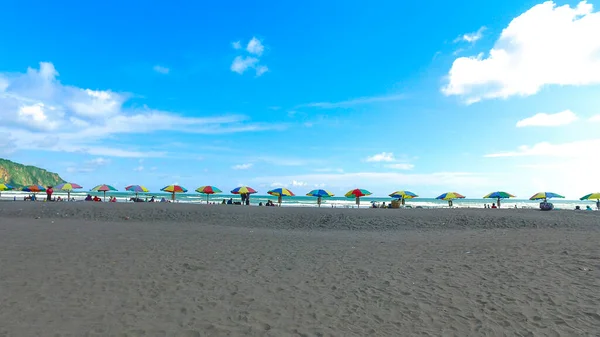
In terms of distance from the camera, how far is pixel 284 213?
25.2m

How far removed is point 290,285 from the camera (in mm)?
8578

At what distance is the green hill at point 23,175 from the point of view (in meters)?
125

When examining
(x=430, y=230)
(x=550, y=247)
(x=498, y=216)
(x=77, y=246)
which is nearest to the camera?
(x=77, y=246)

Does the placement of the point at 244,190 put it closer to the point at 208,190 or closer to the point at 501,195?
the point at 208,190

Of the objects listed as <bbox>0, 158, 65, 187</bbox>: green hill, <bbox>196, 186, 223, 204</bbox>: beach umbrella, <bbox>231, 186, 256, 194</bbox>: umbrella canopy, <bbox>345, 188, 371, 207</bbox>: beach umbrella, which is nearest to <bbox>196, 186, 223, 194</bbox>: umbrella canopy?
<bbox>196, 186, 223, 204</bbox>: beach umbrella

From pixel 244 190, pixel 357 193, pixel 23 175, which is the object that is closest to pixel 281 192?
→ pixel 244 190

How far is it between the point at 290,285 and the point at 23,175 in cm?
16833

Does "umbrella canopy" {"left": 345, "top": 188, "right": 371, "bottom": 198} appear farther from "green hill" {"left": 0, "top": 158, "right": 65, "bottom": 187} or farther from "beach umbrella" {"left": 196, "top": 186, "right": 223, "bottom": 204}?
"green hill" {"left": 0, "top": 158, "right": 65, "bottom": 187}

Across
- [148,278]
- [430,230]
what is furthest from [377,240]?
[148,278]

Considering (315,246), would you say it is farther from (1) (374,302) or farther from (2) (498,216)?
(2) (498,216)

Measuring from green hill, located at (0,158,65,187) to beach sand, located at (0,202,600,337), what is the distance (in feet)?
472

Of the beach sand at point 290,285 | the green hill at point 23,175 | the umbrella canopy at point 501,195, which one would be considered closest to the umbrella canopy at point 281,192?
the beach sand at point 290,285

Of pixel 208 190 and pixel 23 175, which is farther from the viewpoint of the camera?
pixel 23 175

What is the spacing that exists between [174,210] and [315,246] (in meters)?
14.6
